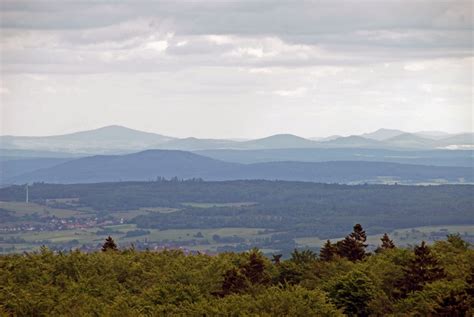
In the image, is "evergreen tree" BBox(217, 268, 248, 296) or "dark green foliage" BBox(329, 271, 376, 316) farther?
"evergreen tree" BBox(217, 268, 248, 296)

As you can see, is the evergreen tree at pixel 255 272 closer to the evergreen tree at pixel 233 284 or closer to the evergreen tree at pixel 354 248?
the evergreen tree at pixel 233 284

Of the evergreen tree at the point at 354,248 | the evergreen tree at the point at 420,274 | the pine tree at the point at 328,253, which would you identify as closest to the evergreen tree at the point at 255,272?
the evergreen tree at the point at 420,274

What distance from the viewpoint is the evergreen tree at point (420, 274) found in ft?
268

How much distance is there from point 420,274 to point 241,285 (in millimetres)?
14202

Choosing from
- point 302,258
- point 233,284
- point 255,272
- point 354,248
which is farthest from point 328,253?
point 233,284

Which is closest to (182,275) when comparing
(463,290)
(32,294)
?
(32,294)

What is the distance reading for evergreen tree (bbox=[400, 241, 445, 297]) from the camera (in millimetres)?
81812

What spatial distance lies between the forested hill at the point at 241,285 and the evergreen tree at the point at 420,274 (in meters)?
0.09

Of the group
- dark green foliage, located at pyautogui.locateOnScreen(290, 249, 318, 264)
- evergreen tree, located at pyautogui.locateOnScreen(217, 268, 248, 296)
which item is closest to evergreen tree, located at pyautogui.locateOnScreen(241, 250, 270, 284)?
evergreen tree, located at pyautogui.locateOnScreen(217, 268, 248, 296)

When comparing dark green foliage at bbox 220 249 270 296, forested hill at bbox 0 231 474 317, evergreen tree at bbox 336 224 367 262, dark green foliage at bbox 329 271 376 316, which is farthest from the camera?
evergreen tree at bbox 336 224 367 262

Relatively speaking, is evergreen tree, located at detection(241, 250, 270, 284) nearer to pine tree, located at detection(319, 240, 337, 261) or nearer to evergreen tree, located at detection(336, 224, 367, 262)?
pine tree, located at detection(319, 240, 337, 261)

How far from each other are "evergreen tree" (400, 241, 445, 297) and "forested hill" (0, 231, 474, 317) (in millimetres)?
87

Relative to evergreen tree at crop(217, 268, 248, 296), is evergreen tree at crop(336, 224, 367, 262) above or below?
above

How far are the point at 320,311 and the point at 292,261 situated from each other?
3863 centimetres
